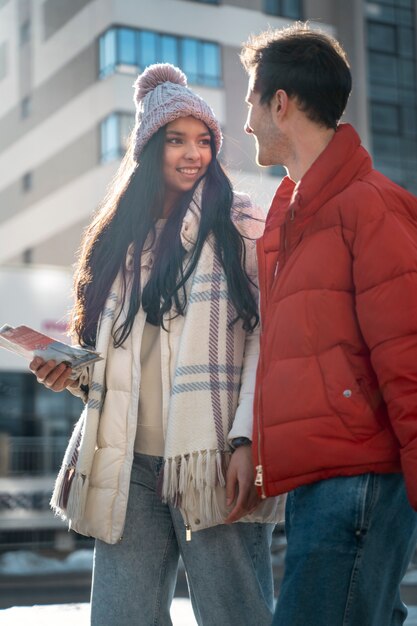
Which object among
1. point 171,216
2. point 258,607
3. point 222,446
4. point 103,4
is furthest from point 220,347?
point 103,4

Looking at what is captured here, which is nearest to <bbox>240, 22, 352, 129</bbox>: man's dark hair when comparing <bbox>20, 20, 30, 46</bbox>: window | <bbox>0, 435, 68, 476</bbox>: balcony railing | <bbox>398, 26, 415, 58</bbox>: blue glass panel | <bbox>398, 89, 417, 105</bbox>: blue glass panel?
<bbox>0, 435, 68, 476</bbox>: balcony railing

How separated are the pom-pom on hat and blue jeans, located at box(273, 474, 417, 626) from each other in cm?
146

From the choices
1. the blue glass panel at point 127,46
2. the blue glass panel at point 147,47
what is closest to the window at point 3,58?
the blue glass panel at point 127,46

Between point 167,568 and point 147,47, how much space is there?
81.0ft

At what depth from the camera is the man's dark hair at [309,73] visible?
2697 mm

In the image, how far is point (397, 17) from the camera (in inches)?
1254

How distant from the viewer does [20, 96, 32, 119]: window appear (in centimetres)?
2955

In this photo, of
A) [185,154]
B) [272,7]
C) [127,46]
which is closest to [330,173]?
[185,154]

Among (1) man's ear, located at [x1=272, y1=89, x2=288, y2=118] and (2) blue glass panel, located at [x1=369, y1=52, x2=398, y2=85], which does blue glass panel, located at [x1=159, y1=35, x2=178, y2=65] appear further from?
(1) man's ear, located at [x1=272, y1=89, x2=288, y2=118]

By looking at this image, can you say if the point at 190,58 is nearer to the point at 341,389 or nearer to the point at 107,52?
the point at 107,52

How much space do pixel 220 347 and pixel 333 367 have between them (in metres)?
0.78

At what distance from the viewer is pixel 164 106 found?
3521mm

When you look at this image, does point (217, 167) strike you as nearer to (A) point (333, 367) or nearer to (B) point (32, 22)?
(A) point (333, 367)

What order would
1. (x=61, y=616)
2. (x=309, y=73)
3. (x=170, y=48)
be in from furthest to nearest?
(x=170, y=48) < (x=61, y=616) < (x=309, y=73)
